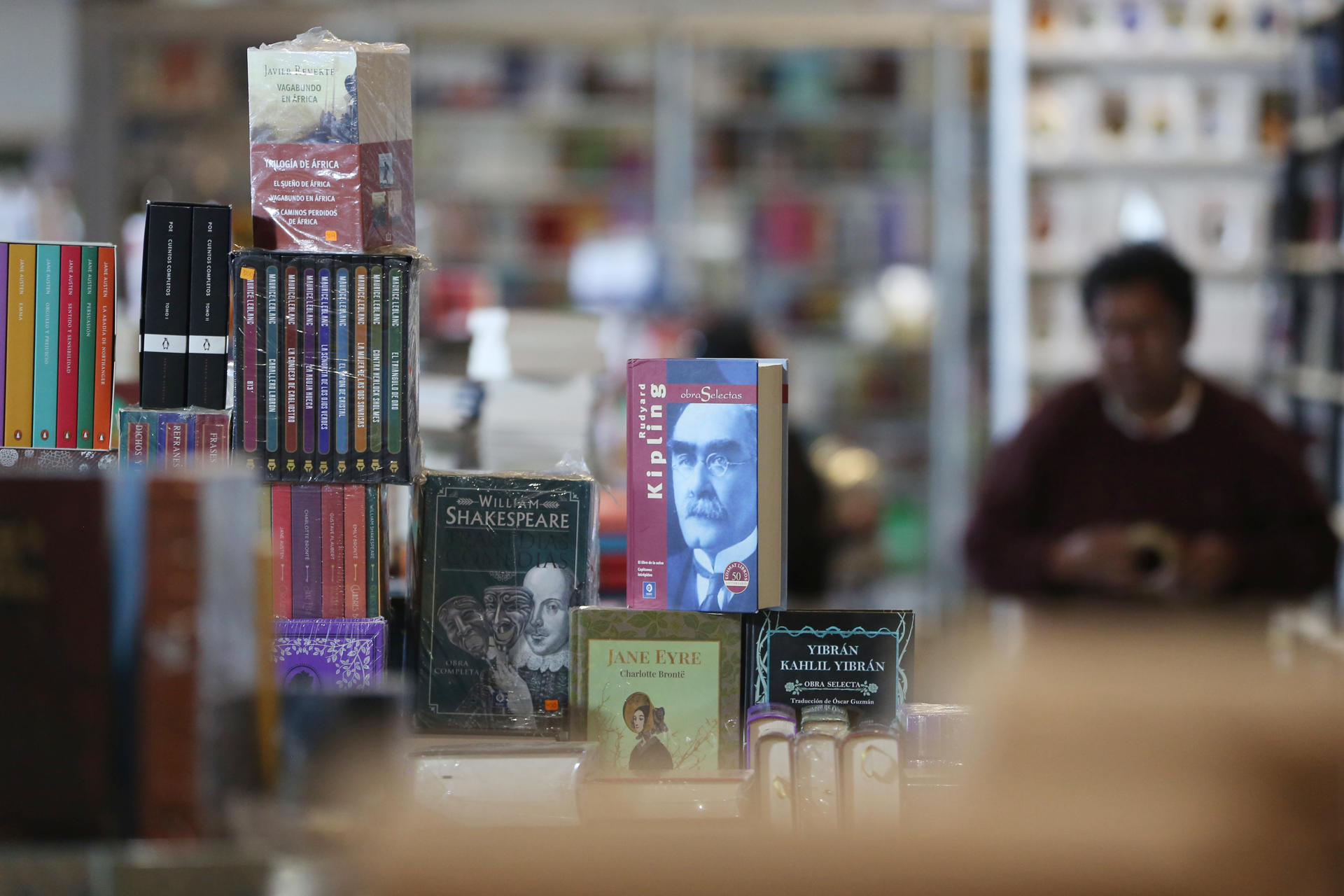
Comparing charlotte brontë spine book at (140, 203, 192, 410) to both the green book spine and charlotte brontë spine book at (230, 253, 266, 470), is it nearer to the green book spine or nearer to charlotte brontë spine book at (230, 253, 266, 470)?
charlotte brontë spine book at (230, 253, 266, 470)

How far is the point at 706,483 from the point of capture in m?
1.35

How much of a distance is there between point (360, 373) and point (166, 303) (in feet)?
0.72

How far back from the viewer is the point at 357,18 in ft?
18.0

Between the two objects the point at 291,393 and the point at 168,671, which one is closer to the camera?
the point at 168,671

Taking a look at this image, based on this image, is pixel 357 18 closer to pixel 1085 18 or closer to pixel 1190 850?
pixel 1085 18

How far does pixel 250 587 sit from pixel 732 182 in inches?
198

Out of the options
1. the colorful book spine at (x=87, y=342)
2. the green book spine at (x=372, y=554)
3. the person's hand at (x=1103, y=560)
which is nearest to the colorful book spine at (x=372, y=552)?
the green book spine at (x=372, y=554)

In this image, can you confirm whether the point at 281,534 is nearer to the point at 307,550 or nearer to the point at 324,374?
the point at 307,550

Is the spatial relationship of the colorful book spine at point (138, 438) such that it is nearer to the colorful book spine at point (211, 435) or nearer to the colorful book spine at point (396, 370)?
the colorful book spine at point (211, 435)

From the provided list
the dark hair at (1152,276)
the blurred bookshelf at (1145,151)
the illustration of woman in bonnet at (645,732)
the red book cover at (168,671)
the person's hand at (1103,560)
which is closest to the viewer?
the red book cover at (168,671)

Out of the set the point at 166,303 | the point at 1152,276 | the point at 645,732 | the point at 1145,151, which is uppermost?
the point at 1145,151

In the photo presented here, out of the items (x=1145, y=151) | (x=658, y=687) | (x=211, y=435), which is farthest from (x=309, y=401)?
(x=1145, y=151)

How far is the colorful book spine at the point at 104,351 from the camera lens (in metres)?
1.41

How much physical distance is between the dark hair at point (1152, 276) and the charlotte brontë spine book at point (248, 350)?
232 centimetres
